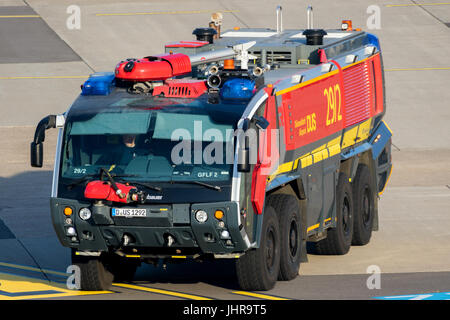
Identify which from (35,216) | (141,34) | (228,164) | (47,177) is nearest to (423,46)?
(141,34)

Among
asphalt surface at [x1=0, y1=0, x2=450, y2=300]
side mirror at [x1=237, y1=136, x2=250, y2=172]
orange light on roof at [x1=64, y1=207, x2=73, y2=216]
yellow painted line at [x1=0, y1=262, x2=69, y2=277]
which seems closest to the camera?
side mirror at [x1=237, y1=136, x2=250, y2=172]

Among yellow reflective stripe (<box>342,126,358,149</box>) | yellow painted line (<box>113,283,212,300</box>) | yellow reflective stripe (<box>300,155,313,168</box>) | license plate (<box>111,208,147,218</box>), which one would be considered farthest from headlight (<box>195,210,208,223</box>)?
yellow reflective stripe (<box>342,126,358,149</box>)

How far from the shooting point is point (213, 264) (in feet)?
55.8

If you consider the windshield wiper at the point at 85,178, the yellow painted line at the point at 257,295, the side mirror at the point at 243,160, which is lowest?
the yellow painted line at the point at 257,295

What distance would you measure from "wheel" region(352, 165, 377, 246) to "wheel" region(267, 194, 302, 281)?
2.79m

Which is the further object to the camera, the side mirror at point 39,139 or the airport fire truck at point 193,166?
the side mirror at point 39,139

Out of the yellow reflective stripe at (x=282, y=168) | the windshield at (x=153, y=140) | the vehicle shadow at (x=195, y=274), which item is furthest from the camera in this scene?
the vehicle shadow at (x=195, y=274)

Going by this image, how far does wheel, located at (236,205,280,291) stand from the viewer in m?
14.5

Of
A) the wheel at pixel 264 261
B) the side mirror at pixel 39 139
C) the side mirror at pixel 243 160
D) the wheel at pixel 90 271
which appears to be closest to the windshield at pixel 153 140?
the side mirror at pixel 39 139

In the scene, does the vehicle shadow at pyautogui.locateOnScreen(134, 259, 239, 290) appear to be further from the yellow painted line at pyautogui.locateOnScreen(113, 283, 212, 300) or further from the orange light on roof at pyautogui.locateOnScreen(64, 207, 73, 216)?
the orange light on roof at pyautogui.locateOnScreen(64, 207, 73, 216)

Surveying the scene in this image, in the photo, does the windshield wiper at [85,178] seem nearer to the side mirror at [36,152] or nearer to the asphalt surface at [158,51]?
the side mirror at [36,152]

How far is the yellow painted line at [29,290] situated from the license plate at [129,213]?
1601mm

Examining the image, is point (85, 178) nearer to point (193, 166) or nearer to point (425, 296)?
point (193, 166)

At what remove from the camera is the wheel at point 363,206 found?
18.4 m
